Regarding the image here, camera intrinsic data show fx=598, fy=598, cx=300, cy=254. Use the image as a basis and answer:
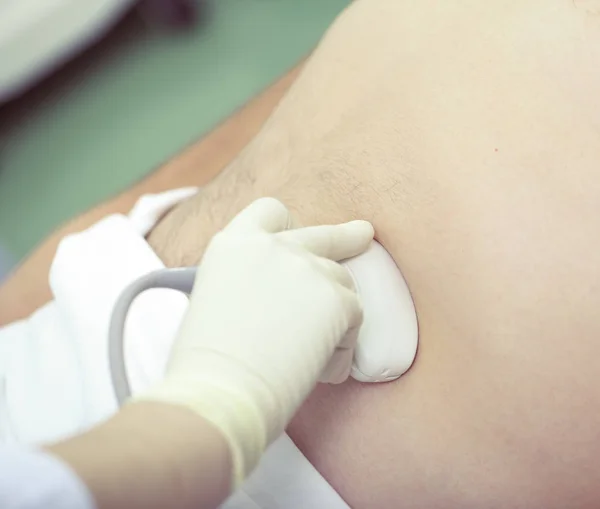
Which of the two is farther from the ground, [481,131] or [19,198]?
[481,131]

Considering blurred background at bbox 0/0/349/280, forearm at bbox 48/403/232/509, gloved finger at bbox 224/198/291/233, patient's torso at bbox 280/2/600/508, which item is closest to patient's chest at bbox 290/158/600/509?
patient's torso at bbox 280/2/600/508

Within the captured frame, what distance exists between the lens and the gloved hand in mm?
352

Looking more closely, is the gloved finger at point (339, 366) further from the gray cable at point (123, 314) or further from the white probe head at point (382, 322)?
the gray cable at point (123, 314)

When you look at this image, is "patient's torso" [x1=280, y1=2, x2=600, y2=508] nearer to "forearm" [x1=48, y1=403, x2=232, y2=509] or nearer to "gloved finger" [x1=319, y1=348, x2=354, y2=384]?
"gloved finger" [x1=319, y1=348, x2=354, y2=384]

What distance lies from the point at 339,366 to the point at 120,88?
1.29 m

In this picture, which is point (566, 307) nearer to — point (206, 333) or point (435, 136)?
point (435, 136)

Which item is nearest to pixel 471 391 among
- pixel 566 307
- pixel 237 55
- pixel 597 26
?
pixel 566 307

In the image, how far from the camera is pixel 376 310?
521 mm

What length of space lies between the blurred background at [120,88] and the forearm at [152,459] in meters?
1.20

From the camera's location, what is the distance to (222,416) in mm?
338

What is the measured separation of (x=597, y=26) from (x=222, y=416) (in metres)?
0.45

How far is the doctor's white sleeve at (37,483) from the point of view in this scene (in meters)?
0.24

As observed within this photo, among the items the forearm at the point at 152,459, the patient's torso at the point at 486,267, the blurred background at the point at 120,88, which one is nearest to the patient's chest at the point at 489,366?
the patient's torso at the point at 486,267

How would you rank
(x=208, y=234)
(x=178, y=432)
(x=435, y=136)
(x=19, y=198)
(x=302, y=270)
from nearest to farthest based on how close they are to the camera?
1. (x=178, y=432)
2. (x=302, y=270)
3. (x=435, y=136)
4. (x=208, y=234)
5. (x=19, y=198)
